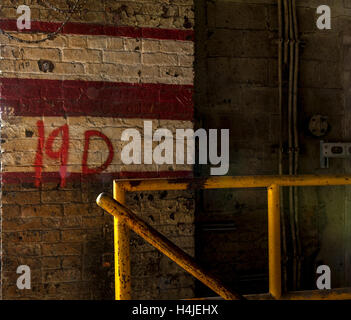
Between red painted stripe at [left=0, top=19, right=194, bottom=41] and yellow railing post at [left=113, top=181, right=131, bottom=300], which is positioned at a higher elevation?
red painted stripe at [left=0, top=19, right=194, bottom=41]

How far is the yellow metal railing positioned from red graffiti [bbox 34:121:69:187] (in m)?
0.86

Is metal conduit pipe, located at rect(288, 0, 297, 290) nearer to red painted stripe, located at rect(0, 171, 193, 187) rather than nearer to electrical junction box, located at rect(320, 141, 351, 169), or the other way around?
electrical junction box, located at rect(320, 141, 351, 169)

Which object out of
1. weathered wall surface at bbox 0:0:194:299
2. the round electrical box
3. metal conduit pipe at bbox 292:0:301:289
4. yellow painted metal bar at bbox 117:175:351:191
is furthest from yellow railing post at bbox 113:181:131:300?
the round electrical box

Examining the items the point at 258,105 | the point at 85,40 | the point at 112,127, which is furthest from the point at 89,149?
the point at 258,105

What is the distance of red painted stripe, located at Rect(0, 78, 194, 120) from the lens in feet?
7.22

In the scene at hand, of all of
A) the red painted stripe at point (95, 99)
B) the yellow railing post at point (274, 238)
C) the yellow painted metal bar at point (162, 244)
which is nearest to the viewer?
the yellow painted metal bar at point (162, 244)

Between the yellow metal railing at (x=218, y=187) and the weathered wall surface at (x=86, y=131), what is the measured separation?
784 mm

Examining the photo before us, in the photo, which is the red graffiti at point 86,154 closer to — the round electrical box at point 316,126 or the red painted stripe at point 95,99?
the red painted stripe at point 95,99

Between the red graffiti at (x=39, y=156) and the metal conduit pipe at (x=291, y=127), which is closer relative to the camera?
the red graffiti at (x=39, y=156)

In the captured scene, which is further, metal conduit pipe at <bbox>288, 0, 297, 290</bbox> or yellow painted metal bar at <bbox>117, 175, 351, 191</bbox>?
metal conduit pipe at <bbox>288, 0, 297, 290</bbox>

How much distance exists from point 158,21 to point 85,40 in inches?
20.3

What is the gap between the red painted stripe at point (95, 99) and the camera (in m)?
2.20

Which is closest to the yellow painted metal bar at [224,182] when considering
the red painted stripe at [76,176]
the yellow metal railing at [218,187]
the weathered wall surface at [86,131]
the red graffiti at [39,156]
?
the yellow metal railing at [218,187]
